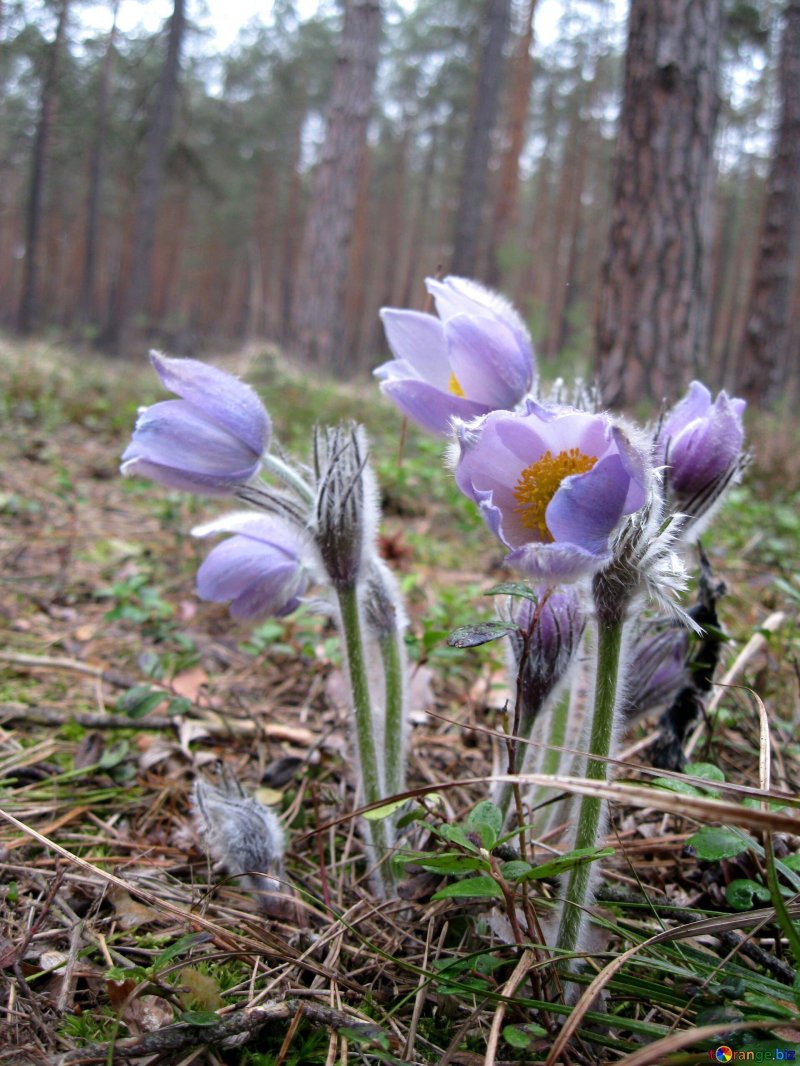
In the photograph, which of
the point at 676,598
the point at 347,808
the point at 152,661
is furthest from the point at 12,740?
the point at 676,598

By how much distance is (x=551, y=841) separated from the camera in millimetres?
1139

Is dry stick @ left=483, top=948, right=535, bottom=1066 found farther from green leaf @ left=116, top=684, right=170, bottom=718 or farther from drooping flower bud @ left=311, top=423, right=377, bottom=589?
green leaf @ left=116, top=684, right=170, bottom=718

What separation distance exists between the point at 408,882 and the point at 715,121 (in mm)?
A: 3640

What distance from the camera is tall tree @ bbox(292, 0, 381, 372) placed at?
7.09 meters

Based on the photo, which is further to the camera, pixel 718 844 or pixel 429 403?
pixel 429 403

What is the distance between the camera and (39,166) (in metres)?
13.8

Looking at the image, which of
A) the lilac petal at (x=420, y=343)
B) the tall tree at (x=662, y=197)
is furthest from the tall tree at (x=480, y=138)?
the lilac petal at (x=420, y=343)

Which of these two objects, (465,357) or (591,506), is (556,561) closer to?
(591,506)

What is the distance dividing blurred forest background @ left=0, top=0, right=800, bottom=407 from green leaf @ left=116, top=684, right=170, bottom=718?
0.96 m

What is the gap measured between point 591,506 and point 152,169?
1294 cm

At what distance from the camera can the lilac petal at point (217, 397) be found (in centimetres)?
104

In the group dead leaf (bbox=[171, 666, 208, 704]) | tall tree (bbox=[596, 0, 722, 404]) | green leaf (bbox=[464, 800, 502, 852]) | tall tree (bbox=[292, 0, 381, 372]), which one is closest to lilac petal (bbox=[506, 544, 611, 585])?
green leaf (bbox=[464, 800, 502, 852])

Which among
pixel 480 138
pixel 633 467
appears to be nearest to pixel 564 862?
pixel 633 467

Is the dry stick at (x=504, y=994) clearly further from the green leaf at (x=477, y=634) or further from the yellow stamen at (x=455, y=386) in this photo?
the yellow stamen at (x=455, y=386)
